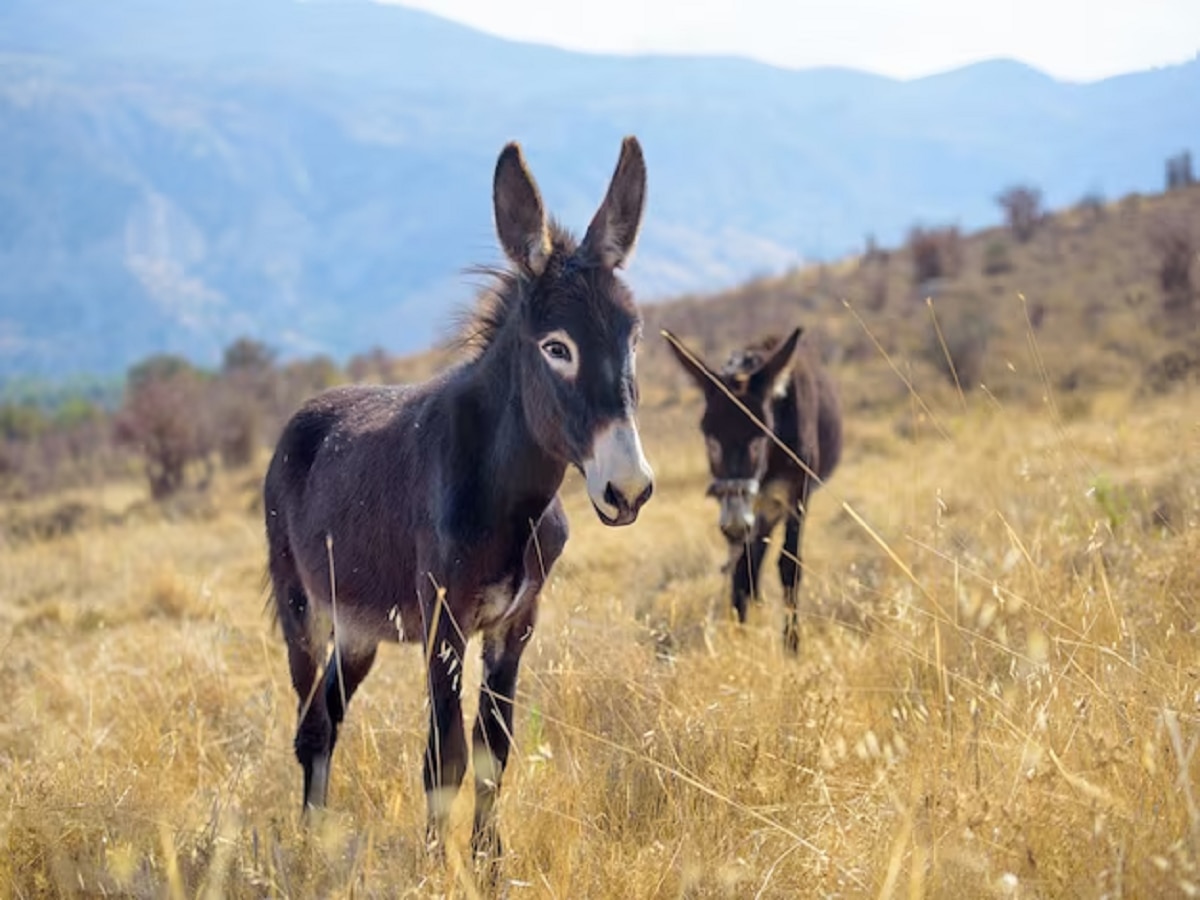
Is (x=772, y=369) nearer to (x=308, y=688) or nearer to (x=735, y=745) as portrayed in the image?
(x=735, y=745)

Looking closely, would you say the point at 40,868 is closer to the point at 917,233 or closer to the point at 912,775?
the point at 912,775

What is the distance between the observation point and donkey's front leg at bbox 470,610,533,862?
3779 mm

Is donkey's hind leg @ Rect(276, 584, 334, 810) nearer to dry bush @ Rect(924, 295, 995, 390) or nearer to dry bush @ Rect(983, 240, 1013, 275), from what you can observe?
dry bush @ Rect(924, 295, 995, 390)

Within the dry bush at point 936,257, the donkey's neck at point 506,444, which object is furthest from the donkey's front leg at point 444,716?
the dry bush at point 936,257

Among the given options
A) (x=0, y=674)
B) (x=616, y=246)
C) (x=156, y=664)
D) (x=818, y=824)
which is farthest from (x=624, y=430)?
(x=0, y=674)

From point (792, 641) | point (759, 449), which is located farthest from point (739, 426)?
point (792, 641)

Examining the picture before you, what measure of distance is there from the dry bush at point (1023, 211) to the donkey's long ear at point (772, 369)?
35.4 meters

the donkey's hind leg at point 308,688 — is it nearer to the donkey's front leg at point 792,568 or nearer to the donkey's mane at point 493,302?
the donkey's mane at point 493,302

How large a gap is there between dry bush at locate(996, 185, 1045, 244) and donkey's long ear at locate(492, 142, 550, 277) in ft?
128

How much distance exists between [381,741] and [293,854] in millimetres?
1473

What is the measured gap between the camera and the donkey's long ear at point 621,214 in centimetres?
381

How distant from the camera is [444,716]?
3.67m

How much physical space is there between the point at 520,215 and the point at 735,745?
7.05 ft

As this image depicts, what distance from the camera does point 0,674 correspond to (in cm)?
659
